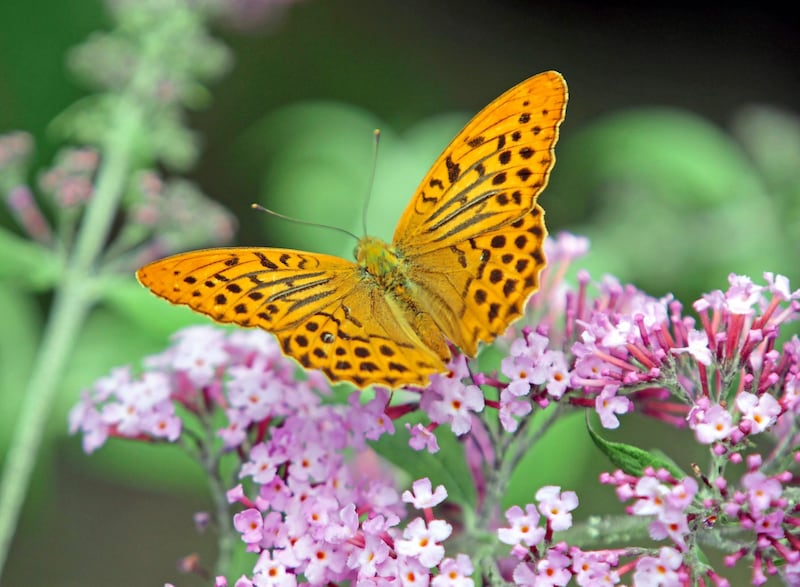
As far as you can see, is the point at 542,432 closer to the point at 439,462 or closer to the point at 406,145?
the point at 439,462

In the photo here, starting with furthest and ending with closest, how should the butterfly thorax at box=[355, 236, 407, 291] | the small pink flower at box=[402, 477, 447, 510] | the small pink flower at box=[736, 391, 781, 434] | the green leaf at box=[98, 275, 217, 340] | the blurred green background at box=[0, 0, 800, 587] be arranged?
the blurred green background at box=[0, 0, 800, 587] → the green leaf at box=[98, 275, 217, 340] → the butterfly thorax at box=[355, 236, 407, 291] → the small pink flower at box=[402, 477, 447, 510] → the small pink flower at box=[736, 391, 781, 434]

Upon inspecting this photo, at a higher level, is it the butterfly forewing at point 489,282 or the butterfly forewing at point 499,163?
the butterfly forewing at point 499,163

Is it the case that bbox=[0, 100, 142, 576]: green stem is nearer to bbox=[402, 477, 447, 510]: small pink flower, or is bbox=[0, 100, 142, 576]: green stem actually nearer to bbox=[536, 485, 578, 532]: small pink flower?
bbox=[402, 477, 447, 510]: small pink flower

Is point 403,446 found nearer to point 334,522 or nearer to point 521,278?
point 334,522

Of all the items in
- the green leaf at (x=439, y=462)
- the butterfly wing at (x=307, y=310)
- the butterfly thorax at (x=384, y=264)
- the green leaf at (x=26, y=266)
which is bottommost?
the green leaf at (x=439, y=462)

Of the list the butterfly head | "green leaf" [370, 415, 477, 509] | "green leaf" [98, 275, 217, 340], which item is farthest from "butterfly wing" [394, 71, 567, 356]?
"green leaf" [98, 275, 217, 340]

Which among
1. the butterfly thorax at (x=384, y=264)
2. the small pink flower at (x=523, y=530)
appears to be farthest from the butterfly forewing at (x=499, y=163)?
the small pink flower at (x=523, y=530)

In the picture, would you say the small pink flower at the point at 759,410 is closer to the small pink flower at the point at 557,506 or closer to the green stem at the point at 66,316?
the small pink flower at the point at 557,506
